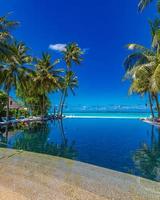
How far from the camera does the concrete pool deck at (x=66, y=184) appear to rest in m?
4.70

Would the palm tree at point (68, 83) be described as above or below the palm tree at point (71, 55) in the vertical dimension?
below

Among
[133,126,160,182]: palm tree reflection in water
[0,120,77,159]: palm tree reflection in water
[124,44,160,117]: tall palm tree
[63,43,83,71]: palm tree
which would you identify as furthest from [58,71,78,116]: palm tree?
[133,126,160,182]: palm tree reflection in water

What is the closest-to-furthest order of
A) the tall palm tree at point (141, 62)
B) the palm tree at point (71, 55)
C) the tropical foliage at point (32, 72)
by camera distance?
the tropical foliage at point (32, 72)
the tall palm tree at point (141, 62)
the palm tree at point (71, 55)

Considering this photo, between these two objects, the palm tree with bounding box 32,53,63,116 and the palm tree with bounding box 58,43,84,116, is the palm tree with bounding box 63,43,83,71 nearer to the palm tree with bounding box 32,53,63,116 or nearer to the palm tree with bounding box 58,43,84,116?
the palm tree with bounding box 58,43,84,116

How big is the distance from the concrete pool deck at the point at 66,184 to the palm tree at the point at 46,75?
2727 cm

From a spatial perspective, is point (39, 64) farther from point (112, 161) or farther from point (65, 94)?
point (112, 161)

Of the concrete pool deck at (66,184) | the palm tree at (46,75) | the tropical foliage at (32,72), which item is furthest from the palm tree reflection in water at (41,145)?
the palm tree at (46,75)

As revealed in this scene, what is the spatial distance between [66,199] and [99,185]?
1.13m

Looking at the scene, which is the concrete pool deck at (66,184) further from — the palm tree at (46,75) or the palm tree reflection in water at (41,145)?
the palm tree at (46,75)

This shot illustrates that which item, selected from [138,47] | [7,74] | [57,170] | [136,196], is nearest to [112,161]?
[57,170]

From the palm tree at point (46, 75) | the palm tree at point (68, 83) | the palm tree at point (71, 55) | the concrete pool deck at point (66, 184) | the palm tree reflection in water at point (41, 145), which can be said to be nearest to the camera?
the concrete pool deck at point (66, 184)

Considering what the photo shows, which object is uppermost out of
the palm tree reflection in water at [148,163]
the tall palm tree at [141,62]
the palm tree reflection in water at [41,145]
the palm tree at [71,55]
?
the palm tree at [71,55]

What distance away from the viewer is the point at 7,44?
1758cm

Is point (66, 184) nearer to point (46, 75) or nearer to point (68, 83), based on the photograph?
point (46, 75)
